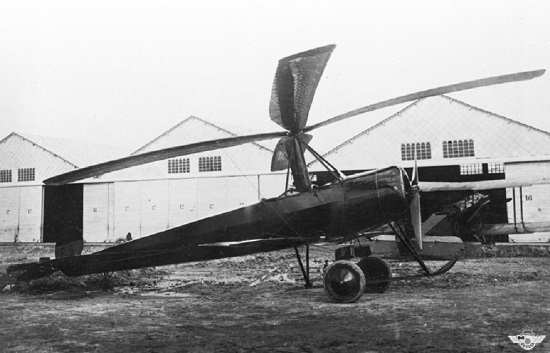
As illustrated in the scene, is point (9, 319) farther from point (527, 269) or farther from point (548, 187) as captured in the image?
point (548, 187)

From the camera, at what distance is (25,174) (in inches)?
1227

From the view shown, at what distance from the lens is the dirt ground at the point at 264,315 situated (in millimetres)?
5258

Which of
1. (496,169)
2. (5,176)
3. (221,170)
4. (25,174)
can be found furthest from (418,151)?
(5,176)

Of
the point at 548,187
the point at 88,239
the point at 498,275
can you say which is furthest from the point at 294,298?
the point at 88,239

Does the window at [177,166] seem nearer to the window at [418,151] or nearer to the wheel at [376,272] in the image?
the window at [418,151]

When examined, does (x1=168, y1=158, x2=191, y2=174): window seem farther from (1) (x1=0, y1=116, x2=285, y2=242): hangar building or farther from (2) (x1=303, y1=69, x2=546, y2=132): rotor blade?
(2) (x1=303, y1=69, x2=546, y2=132): rotor blade

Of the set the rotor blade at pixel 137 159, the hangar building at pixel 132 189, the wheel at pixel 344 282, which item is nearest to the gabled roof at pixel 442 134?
the hangar building at pixel 132 189

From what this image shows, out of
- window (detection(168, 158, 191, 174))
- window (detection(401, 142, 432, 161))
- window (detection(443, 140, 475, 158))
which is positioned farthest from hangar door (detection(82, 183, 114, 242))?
window (detection(443, 140, 475, 158))

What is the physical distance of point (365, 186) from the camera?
776cm

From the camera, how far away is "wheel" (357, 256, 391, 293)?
8992 millimetres

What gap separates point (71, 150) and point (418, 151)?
25954 millimetres

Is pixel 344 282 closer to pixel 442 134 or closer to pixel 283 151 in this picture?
pixel 283 151

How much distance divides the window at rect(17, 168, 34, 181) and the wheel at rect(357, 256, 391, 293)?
28.3m

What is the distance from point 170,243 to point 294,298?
8.07 feet
